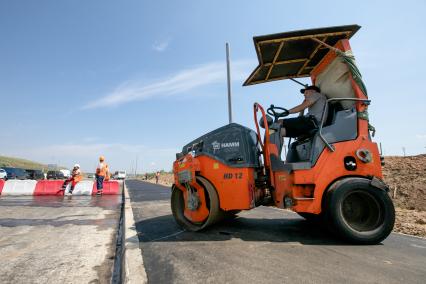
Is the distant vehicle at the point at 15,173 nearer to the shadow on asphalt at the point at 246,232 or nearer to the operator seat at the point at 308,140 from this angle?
the shadow on asphalt at the point at 246,232

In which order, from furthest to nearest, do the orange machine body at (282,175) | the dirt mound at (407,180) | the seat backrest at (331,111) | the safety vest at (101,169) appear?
the safety vest at (101,169)
the dirt mound at (407,180)
the seat backrest at (331,111)
the orange machine body at (282,175)

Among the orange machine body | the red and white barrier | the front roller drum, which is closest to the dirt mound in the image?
the orange machine body

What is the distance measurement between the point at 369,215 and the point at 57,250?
4.05 m

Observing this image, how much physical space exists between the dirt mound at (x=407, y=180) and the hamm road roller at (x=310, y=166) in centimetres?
928

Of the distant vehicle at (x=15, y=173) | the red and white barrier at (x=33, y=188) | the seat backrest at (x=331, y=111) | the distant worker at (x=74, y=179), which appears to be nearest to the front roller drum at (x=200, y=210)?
the seat backrest at (x=331, y=111)

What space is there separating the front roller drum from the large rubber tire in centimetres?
151

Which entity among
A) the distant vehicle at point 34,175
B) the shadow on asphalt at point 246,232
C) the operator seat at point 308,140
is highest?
the distant vehicle at point 34,175

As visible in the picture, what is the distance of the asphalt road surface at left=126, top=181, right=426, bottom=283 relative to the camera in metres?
2.45

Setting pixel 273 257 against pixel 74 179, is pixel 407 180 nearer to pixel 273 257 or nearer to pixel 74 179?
pixel 273 257

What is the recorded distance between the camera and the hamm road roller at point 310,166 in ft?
11.8

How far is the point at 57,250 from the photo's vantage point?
3523 mm

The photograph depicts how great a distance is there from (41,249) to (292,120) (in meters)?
3.86

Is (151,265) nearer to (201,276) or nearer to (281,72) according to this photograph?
(201,276)

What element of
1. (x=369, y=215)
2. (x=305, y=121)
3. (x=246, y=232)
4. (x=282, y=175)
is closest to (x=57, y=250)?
(x=246, y=232)
